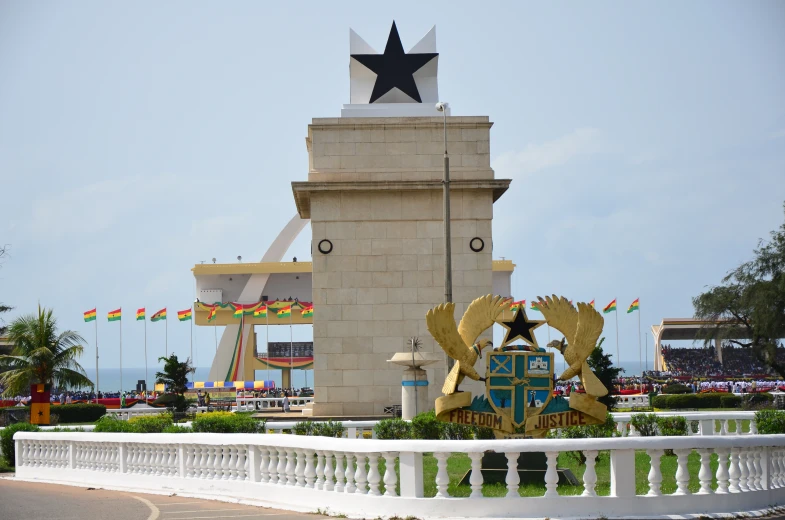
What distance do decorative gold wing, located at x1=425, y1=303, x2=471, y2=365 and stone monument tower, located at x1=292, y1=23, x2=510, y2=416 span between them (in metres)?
16.0

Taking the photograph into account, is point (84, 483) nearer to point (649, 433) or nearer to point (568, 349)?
point (568, 349)

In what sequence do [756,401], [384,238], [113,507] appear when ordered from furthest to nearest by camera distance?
[756,401], [384,238], [113,507]

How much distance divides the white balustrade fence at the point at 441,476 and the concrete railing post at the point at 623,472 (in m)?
0.01

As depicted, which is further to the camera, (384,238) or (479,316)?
(384,238)

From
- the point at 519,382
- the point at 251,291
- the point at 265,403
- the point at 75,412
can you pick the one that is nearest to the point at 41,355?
the point at 75,412

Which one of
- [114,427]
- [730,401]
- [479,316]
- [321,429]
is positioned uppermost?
[479,316]

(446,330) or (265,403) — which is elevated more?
(446,330)

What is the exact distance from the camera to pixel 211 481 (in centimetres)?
1552

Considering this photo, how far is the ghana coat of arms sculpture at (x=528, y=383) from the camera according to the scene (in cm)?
1543

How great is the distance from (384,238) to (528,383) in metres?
17.2

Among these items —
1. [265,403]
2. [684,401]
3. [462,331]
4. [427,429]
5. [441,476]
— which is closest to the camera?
[441,476]

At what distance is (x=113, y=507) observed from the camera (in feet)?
47.7

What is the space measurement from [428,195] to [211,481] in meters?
18.3

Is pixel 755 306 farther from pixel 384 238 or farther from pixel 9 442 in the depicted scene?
pixel 9 442
